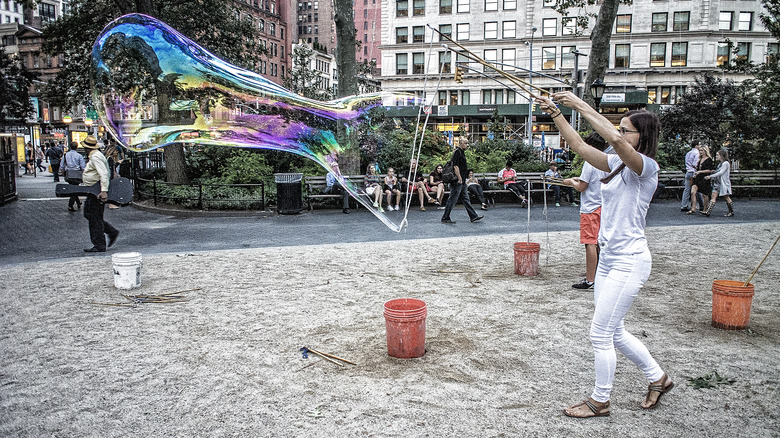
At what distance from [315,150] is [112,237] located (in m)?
5.40

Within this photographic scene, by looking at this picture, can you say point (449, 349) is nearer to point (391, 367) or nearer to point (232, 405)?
point (391, 367)

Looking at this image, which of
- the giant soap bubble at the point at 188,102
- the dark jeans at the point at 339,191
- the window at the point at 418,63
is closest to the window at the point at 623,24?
the window at the point at 418,63

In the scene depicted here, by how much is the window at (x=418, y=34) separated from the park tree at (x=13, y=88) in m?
37.1

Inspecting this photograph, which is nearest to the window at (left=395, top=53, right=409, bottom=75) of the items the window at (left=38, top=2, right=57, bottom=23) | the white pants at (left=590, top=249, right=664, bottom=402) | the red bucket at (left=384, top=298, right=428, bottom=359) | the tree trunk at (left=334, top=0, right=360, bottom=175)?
the tree trunk at (left=334, top=0, right=360, bottom=175)

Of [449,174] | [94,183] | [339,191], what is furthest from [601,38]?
[94,183]

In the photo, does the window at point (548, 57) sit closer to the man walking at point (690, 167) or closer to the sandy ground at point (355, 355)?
the man walking at point (690, 167)

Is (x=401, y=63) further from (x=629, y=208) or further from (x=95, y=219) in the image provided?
(x=629, y=208)

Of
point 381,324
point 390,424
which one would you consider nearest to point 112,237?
point 381,324

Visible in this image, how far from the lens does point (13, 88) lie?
34.2 metres

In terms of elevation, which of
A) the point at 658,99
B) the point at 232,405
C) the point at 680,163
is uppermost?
the point at 658,99

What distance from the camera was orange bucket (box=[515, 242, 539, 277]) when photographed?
8.06m

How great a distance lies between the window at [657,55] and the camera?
54.9 meters

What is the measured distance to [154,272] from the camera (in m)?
8.57

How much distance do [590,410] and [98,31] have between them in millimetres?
24855
